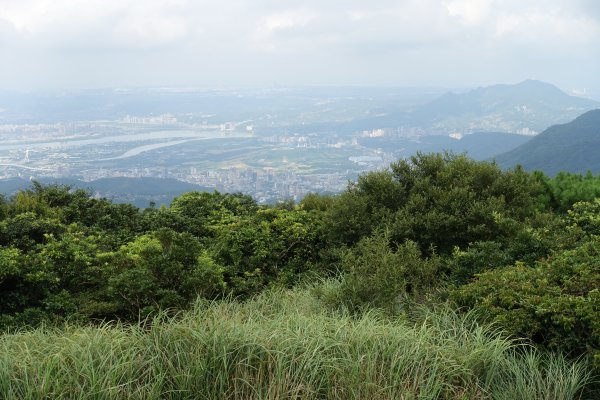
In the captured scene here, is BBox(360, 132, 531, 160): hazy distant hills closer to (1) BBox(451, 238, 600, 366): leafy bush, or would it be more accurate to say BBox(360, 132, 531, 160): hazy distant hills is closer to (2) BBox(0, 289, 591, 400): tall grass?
(1) BBox(451, 238, 600, 366): leafy bush

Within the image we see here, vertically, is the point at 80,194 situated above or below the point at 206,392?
above

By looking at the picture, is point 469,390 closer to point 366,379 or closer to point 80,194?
point 366,379

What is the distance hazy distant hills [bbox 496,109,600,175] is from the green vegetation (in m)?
53.1

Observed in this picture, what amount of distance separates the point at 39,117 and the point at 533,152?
270 ft

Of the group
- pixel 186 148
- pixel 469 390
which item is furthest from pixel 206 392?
pixel 186 148

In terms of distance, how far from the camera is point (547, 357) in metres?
3.86

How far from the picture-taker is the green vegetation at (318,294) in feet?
11.1

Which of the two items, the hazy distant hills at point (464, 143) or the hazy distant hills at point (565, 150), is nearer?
the hazy distant hills at point (565, 150)

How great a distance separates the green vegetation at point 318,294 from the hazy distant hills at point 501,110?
369 feet

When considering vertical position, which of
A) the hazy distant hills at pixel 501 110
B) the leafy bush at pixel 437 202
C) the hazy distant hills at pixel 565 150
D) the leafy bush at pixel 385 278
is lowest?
the hazy distant hills at pixel 565 150

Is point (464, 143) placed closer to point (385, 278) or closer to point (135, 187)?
point (135, 187)

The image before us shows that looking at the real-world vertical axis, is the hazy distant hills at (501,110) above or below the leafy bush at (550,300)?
above

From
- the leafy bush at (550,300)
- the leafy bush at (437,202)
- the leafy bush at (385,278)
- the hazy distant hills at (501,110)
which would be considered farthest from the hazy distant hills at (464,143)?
the leafy bush at (550,300)

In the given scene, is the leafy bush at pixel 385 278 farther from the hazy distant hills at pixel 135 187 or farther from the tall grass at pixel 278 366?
the hazy distant hills at pixel 135 187
